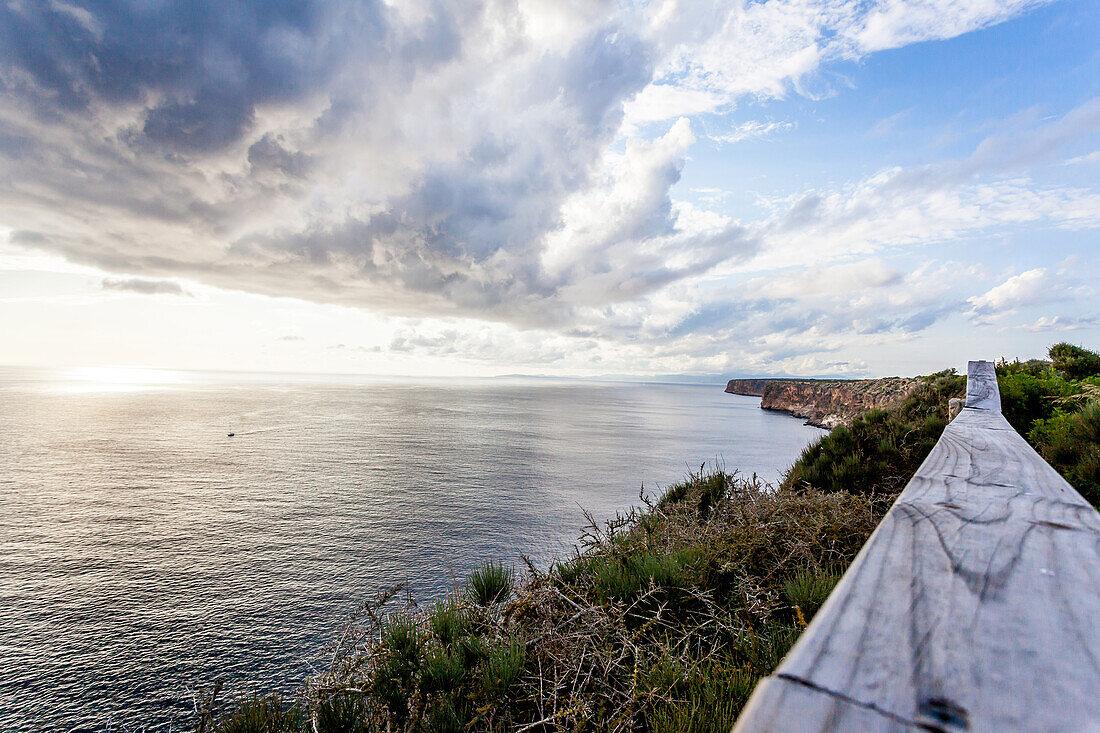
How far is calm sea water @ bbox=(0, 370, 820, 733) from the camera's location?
29.1 ft

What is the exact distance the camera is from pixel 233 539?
16766 millimetres

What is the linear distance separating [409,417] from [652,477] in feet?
149

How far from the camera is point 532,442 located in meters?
42.4

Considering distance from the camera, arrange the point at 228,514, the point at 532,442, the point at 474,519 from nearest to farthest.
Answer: the point at 474,519 < the point at 228,514 < the point at 532,442

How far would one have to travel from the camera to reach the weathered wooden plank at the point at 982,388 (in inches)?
Answer: 195

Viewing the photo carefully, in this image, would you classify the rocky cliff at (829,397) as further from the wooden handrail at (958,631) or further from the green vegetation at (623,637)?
the wooden handrail at (958,631)

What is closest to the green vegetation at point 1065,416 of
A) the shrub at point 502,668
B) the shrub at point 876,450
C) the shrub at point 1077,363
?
the shrub at point 1077,363

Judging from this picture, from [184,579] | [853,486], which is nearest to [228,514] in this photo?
[184,579]

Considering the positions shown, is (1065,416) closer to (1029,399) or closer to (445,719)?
(1029,399)

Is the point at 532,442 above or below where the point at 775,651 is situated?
below

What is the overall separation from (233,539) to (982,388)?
21.5 meters

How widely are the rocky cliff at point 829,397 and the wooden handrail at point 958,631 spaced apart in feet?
144

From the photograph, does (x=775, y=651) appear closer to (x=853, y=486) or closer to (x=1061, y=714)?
(x=1061, y=714)

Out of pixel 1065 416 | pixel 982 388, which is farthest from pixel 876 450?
pixel 982 388
